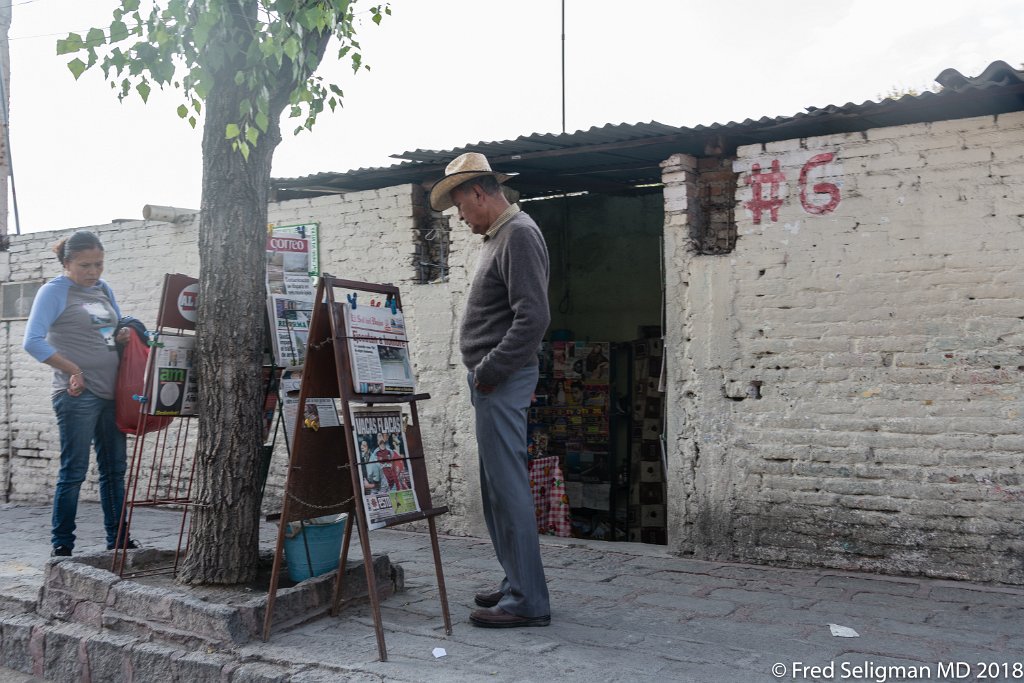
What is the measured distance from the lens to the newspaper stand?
14.0 feet

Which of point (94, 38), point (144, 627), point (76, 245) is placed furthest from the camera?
point (76, 245)

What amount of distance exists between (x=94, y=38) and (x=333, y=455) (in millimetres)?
2296

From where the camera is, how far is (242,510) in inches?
192

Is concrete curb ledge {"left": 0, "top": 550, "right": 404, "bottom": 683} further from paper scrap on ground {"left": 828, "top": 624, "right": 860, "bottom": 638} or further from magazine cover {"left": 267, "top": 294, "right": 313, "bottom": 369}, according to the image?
paper scrap on ground {"left": 828, "top": 624, "right": 860, "bottom": 638}

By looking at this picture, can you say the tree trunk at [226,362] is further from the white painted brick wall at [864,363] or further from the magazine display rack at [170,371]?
the white painted brick wall at [864,363]

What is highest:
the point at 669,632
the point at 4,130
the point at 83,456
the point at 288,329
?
the point at 4,130

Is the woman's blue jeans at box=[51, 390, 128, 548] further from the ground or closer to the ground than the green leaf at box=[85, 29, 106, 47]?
closer to the ground

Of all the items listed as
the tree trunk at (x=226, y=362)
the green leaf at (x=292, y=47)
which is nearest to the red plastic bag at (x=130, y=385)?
the tree trunk at (x=226, y=362)

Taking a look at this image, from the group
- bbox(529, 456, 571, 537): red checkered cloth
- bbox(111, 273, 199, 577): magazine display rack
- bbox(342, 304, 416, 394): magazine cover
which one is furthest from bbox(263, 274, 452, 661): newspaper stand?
bbox(529, 456, 571, 537): red checkered cloth

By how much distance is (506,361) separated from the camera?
4211 millimetres

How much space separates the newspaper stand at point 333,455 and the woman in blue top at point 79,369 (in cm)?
185

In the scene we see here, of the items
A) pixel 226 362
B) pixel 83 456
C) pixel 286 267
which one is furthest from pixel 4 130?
pixel 226 362

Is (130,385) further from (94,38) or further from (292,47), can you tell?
(292,47)

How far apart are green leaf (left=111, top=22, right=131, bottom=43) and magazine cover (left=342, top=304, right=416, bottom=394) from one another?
5.65 feet
